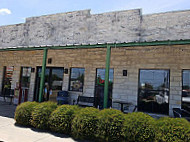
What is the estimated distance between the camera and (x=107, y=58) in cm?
575

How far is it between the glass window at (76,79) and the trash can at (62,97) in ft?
1.53

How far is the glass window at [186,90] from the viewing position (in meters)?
6.41

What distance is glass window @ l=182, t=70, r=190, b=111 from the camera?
21.0ft

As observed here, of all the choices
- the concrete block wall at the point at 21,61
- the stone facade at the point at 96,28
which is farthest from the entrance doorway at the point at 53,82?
the stone facade at the point at 96,28

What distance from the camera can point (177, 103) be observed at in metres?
6.46

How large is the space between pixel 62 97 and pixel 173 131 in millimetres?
5570

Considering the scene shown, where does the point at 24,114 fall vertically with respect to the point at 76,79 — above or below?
below

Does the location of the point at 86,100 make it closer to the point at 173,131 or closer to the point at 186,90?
the point at 186,90

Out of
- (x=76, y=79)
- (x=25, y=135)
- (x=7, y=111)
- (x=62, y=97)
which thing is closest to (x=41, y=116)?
(x=25, y=135)

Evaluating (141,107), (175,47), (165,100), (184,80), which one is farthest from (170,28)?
(141,107)

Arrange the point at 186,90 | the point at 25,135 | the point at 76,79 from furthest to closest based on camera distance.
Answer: the point at 76,79
the point at 186,90
the point at 25,135

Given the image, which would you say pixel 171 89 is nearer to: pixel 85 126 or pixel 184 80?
pixel 184 80

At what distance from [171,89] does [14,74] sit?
897 cm

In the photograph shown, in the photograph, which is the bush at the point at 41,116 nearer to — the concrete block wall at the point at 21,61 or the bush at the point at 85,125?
the bush at the point at 85,125
